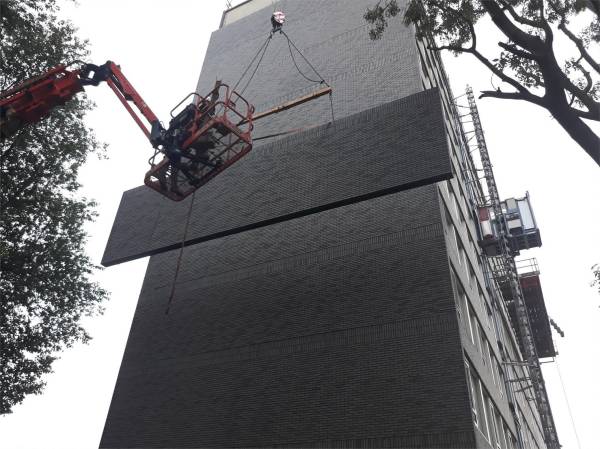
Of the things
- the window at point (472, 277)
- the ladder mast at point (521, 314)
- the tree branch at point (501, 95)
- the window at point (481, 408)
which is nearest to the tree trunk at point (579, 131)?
the tree branch at point (501, 95)

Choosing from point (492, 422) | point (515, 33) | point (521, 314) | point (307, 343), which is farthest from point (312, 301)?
point (521, 314)

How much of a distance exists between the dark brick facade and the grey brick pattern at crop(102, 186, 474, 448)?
0.04 metres

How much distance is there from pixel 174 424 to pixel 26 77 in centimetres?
1212

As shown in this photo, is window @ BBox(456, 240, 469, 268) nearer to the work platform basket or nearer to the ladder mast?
the ladder mast

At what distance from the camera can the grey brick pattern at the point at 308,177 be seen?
15.1m

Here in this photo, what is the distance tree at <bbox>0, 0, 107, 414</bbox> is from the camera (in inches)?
643

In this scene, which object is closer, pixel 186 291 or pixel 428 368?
pixel 428 368

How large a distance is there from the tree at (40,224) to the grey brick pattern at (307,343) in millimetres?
2740

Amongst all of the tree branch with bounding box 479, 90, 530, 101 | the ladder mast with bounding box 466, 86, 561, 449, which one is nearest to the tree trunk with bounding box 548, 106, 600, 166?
the tree branch with bounding box 479, 90, 530, 101

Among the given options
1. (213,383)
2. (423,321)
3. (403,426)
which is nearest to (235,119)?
(213,383)

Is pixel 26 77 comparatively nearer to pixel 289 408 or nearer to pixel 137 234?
pixel 137 234

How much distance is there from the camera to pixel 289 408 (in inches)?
547

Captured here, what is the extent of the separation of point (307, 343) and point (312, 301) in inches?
53.7

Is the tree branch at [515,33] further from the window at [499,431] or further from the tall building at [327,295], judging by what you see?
the window at [499,431]
